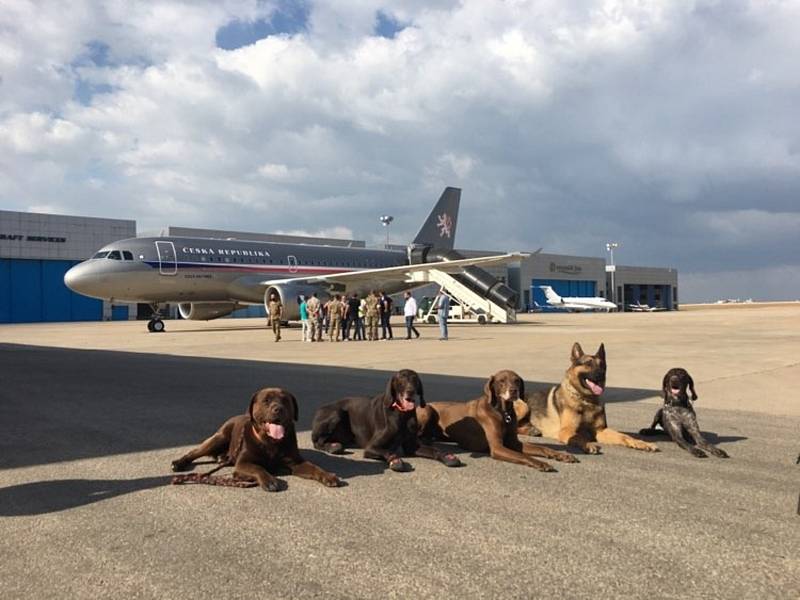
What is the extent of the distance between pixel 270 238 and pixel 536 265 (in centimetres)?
3997

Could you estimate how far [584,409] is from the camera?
22.7ft

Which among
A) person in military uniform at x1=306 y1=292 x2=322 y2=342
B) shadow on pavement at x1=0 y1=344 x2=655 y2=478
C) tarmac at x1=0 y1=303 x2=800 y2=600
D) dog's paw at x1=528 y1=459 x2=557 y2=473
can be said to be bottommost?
tarmac at x1=0 y1=303 x2=800 y2=600

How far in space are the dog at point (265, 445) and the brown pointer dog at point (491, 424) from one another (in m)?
1.55

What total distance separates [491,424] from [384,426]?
1.02 meters

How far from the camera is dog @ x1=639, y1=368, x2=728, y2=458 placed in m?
6.67

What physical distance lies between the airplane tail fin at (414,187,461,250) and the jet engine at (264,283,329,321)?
Answer: 16.2m

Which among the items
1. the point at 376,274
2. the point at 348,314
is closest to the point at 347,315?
the point at 348,314

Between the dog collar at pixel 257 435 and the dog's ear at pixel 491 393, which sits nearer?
the dog collar at pixel 257 435

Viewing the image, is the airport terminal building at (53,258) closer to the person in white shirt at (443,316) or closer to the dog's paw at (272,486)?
the person in white shirt at (443,316)

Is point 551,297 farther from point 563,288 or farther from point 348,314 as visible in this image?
point 348,314

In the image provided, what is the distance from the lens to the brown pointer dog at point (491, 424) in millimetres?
6117

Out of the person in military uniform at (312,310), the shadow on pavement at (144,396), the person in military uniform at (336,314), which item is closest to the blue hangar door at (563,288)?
the person in military uniform at (336,314)

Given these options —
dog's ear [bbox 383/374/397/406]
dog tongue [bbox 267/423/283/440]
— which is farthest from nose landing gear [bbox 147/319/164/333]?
dog tongue [bbox 267/423/283/440]

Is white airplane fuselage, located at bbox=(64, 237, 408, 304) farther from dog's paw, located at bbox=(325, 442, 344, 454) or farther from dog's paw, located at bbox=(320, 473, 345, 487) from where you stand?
dog's paw, located at bbox=(320, 473, 345, 487)
